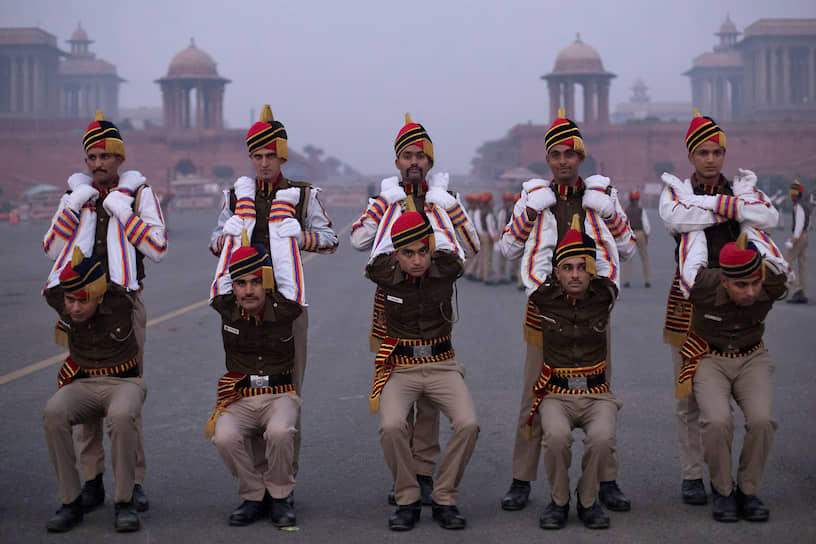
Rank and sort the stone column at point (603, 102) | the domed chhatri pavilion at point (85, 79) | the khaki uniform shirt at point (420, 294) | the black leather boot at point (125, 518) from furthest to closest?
the domed chhatri pavilion at point (85, 79), the stone column at point (603, 102), the khaki uniform shirt at point (420, 294), the black leather boot at point (125, 518)

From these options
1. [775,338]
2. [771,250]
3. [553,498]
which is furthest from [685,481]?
[775,338]

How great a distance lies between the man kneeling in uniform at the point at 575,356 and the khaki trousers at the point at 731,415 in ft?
1.65

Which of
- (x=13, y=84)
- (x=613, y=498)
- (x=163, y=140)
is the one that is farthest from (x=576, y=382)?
(x=13, y=84)

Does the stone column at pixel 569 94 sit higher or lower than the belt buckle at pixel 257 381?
higher

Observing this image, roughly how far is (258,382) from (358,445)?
5.65ft

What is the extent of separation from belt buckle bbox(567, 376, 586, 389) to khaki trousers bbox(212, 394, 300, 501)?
1525 mm

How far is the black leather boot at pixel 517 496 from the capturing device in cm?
580

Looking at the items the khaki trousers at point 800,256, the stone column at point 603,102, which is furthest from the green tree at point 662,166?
the khaki trousers at point 800,256

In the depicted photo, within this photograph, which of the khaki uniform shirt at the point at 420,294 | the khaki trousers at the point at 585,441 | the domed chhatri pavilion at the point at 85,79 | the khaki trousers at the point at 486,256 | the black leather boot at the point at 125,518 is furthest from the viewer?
the domed chhatri pavilion at the point at 85,79

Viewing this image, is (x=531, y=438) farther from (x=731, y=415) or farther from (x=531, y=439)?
(x=731, y=415)

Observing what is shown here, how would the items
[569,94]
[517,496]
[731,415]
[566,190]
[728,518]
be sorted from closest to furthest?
[728,518]
[731,415]
[517,496]
[566,190]
[569,94]

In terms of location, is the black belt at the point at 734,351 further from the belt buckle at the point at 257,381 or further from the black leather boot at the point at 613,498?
the belt buckle at the point at 257,381

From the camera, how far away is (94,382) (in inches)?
226

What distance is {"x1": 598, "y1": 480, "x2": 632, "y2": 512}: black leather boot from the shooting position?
18.7 ft
